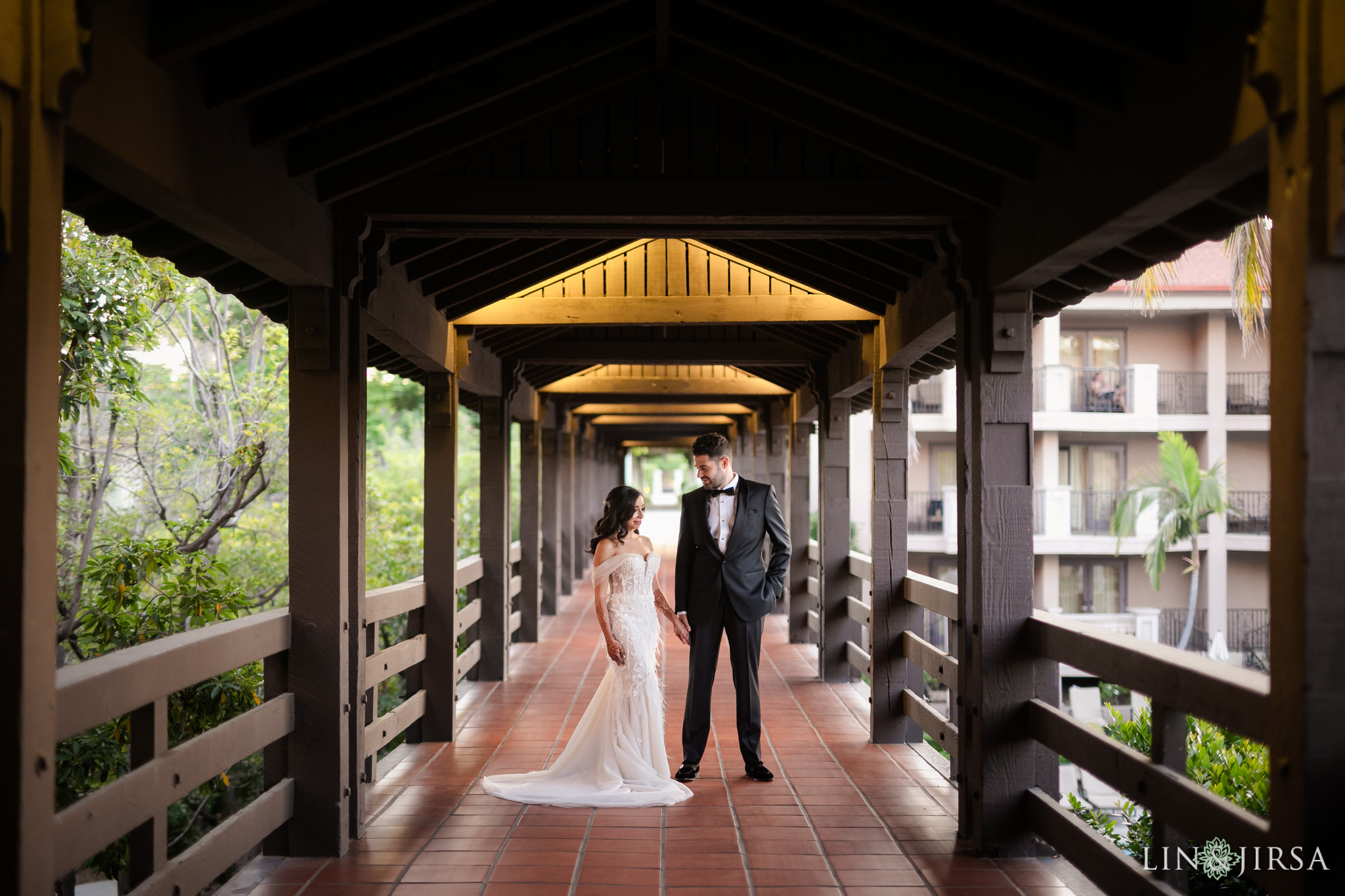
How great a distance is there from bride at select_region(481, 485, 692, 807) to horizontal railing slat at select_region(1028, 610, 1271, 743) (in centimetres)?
198

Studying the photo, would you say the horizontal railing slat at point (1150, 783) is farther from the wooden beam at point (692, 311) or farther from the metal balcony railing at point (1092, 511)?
the metal balcony railing at point (1092, 511)

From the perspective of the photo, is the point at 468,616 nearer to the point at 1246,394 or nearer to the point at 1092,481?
the point at 1092,481

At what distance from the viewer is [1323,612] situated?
2127 mm

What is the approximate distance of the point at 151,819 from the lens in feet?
10.2

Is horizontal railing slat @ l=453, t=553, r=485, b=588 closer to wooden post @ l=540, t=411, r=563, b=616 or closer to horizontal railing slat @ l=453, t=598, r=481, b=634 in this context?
horizontal railing slat @ l=453, t=598, r=481, b=634

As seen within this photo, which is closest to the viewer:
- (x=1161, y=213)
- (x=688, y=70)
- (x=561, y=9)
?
(x=1161, y=213)

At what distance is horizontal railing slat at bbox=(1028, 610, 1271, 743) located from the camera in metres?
2.59

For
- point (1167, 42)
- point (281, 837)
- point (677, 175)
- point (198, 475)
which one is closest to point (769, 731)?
point (281, 837)

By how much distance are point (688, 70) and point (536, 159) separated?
29.3 inches

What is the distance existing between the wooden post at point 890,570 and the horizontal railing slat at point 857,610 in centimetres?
112

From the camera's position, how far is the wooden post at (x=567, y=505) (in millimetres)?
15188

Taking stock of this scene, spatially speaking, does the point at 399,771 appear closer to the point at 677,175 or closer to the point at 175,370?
the point at 677,175

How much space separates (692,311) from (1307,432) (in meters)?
4.65

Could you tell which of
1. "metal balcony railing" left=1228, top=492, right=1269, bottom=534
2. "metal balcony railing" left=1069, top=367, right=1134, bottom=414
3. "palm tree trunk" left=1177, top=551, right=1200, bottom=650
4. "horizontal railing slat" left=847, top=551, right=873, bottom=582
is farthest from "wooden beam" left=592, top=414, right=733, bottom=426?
"metal balcony railing" left=1228, top=492, right=1269, bottom=534
